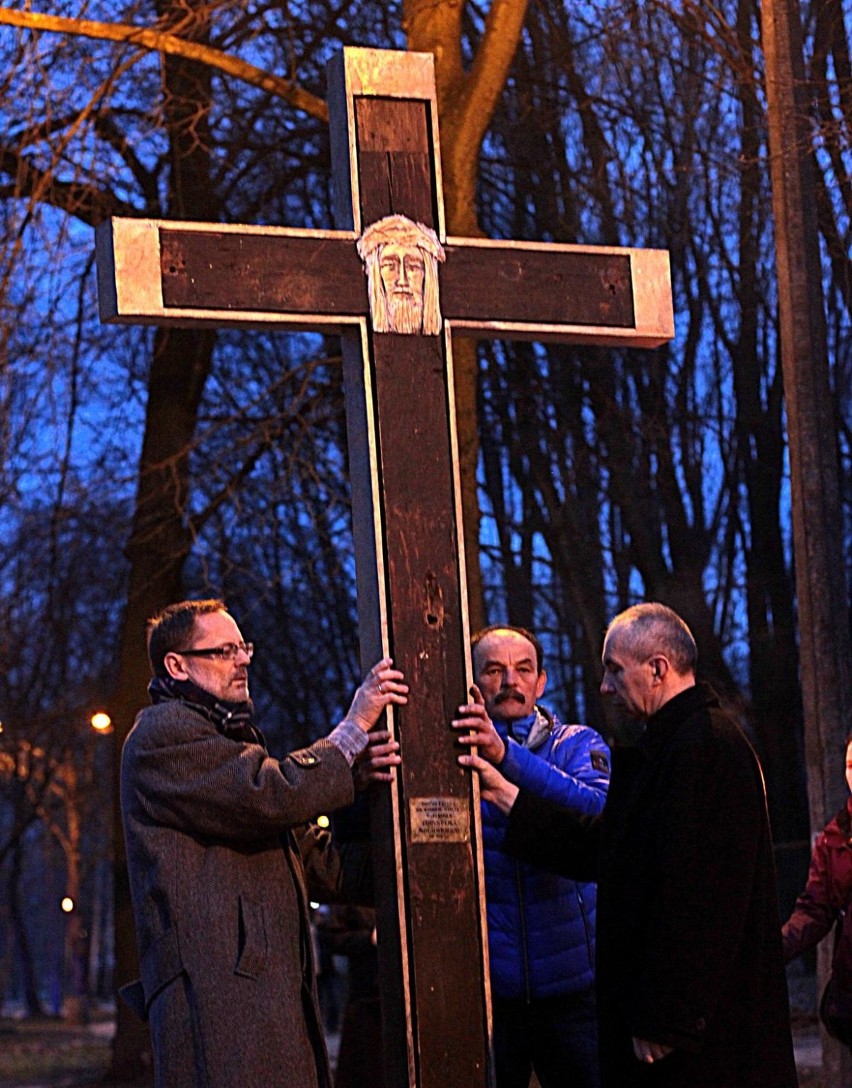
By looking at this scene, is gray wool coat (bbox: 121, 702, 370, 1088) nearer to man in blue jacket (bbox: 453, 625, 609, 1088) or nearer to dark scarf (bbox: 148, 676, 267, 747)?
dark scarf (bbox: 148, 676, 267, 747)

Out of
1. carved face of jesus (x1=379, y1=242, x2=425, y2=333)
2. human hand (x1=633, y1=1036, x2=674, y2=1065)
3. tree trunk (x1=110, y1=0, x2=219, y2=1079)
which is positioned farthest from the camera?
tree trunk (x1=110, y1=0, x2=219, y2=1079)

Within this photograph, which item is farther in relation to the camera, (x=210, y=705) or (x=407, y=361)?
(x=407, y=361)

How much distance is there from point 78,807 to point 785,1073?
3114 cm

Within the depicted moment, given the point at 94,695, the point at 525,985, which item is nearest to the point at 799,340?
the point at 525,985

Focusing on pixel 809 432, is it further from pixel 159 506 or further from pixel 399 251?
pixel 159 506

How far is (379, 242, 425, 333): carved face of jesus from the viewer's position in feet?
18.0

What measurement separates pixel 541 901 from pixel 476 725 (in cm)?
95

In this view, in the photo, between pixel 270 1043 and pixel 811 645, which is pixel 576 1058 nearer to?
pixel 270 1043

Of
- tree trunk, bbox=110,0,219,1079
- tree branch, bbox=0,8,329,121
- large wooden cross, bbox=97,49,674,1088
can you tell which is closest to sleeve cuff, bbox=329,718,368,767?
large wooden cross, bbox=97,49,674,1088

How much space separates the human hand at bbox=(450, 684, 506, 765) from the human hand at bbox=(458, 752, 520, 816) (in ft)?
0.13

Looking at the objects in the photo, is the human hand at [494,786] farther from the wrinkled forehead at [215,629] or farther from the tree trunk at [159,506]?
the tree trunk at [159,506]

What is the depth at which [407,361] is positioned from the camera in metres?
5.46

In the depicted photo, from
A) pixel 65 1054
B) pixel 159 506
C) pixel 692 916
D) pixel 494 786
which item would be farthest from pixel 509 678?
pixel 65 1054

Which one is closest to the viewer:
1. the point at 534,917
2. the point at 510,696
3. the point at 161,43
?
the point at 534,917
